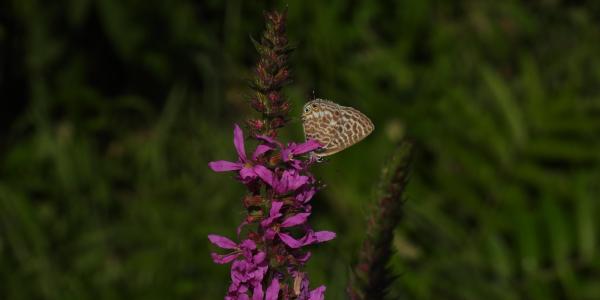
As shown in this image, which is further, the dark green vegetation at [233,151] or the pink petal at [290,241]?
the dark green vegetation at [233,151]

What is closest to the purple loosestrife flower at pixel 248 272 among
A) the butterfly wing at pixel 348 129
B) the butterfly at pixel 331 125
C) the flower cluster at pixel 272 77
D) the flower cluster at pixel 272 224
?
the flower cluster at pixel 272 224

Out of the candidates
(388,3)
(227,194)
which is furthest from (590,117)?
(227,194)

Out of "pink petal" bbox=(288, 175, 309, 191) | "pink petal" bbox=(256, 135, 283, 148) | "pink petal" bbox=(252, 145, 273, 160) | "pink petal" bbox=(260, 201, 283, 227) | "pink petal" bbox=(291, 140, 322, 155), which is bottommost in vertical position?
"pink petal" bbox=(260, 201, 283, 227)

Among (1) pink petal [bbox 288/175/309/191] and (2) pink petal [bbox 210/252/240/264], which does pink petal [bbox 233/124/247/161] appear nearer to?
(1) pink petal [bbox 288/175/309/191]

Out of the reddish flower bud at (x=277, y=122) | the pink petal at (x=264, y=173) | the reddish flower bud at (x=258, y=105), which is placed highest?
the reddish flower bud at (x=258, y=105)

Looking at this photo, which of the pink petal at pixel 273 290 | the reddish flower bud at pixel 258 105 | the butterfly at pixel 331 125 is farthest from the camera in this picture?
the butterfly at pixel 331 125

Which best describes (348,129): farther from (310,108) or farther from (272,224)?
(272,224)

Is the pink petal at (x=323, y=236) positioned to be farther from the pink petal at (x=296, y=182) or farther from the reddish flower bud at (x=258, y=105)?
the reddish flower bud at (x=258, y=105)

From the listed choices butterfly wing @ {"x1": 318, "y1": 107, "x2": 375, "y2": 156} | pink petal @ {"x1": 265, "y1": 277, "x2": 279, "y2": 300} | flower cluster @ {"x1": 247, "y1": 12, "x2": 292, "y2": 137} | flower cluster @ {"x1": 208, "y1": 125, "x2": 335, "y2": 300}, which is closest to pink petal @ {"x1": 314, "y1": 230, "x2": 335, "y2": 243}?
flower cluster @ {"x1": 208, "y1": 125, "x2": 335, "y2": 300}

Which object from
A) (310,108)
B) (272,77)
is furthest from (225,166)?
(310,108)
